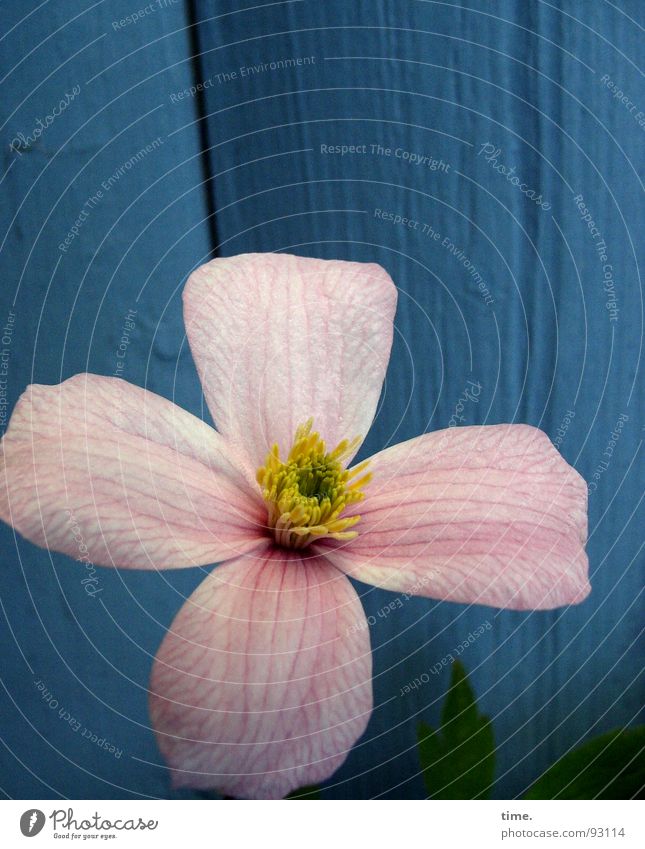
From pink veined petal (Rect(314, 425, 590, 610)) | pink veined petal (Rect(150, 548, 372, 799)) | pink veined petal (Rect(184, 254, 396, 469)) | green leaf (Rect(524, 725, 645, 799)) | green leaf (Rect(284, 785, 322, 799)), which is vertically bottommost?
green leaf (Rect(524, 725, 645, 799))

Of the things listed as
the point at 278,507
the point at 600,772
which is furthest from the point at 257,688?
the point at 600,772

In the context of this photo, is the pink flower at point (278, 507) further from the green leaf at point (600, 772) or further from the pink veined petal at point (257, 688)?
the green leaf at point (600, 772)

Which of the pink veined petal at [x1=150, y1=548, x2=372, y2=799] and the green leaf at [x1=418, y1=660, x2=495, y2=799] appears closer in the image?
the pink veined petal at [x1=150, y1=548, x2=372, y2=799]

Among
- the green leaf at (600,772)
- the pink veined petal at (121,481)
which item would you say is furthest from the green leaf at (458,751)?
the pink veined petal at (121,481)

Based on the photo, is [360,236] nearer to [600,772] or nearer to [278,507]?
[278,507]

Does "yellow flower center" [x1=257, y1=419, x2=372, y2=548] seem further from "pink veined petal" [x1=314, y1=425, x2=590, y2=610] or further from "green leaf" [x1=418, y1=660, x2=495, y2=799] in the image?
"green leaf" [x1=418, y1=660, x2=495, y2=799]

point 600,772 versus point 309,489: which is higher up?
point 309,489

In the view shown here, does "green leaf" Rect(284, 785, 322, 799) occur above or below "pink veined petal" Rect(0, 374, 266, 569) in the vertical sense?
below

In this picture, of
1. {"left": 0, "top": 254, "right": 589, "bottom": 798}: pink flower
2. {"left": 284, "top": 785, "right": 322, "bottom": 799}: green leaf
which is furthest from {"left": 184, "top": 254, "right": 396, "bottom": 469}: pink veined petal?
{"left": 284, "top": 785, "right": 322, "bottom": 799}: green leaf
